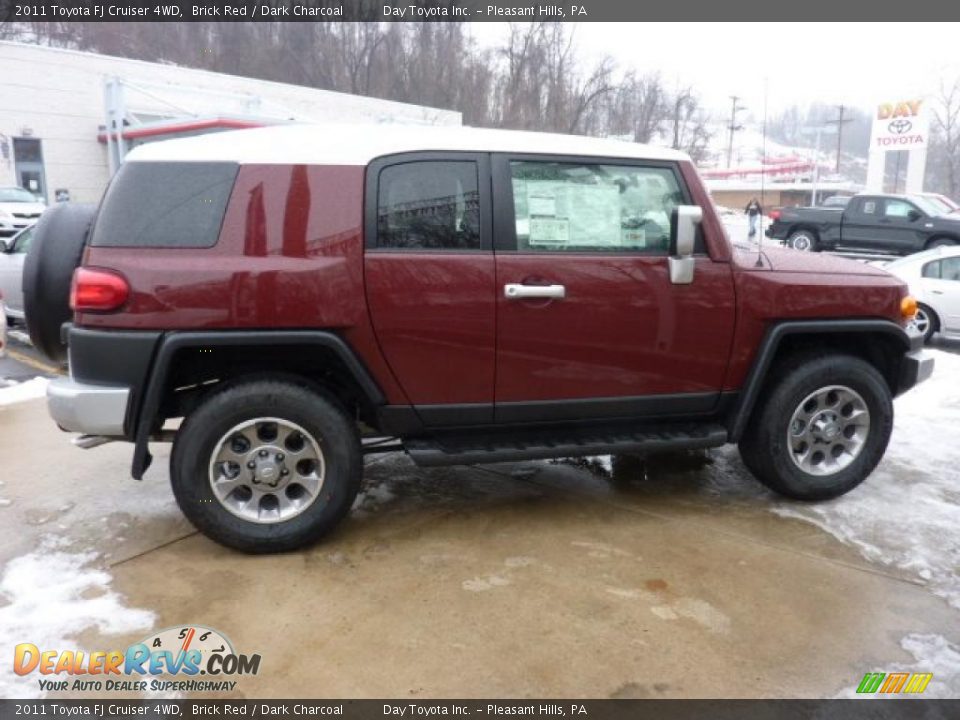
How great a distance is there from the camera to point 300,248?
11.1 ft

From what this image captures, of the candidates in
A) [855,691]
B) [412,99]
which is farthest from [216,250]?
[412,99]

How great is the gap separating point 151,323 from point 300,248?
719 millimetres

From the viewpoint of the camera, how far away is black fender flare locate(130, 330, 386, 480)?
3.29m

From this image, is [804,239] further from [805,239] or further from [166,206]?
[166,206]

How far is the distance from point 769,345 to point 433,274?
1.81 meters

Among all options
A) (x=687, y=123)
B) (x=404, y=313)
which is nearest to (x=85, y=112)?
(x=404, y=313)

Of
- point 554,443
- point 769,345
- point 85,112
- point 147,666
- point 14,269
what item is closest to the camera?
point 147,666

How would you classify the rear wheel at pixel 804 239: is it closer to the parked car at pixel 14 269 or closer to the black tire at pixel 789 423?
the black tire at pixel 789 423

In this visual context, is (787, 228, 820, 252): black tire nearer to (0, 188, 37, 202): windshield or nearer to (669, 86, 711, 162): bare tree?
(0, 188, 37, 202): windshield

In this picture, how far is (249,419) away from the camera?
3.43 m

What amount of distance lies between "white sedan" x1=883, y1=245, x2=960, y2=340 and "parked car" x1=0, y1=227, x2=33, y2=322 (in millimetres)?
10404

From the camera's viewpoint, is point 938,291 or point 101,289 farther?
point 938,291

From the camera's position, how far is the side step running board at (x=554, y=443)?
12.0ft

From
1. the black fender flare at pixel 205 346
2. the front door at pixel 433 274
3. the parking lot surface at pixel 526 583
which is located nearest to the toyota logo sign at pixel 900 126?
the parking lot surface at pixel 526 583
